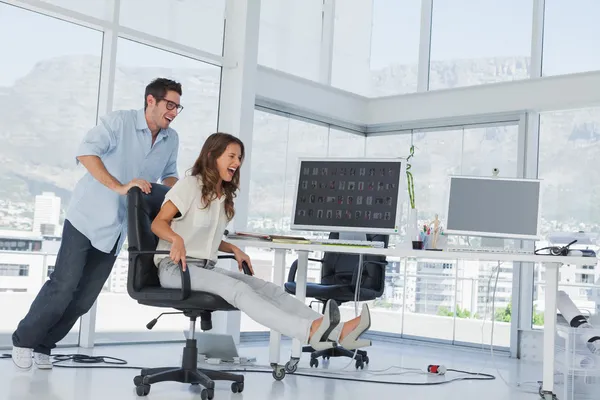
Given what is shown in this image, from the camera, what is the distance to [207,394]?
324cm

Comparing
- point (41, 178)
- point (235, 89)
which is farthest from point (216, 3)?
point (41, 178)

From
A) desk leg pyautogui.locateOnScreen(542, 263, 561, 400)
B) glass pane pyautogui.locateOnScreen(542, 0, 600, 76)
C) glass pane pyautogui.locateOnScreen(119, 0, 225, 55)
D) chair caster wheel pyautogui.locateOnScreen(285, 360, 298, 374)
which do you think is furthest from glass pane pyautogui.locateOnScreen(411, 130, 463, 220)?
desk leg pyautogui.locateOnScreen(542, 263, 561, 400)

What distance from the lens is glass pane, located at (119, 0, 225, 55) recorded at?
5703mm

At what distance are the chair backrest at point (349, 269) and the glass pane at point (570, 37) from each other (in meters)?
2.58

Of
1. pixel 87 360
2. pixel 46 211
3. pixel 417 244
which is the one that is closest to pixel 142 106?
pixel 46 211

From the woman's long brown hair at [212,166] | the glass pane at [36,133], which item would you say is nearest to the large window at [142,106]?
the glass pane at [36,133]

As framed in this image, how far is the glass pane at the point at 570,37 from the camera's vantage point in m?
6.43

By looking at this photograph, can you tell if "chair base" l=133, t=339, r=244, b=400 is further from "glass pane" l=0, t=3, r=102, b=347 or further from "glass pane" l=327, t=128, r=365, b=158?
"glass pane" l=327, t=128, r=365, b=158

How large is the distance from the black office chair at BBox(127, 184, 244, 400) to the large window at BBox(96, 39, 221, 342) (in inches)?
88.2

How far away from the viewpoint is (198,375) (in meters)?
3.38

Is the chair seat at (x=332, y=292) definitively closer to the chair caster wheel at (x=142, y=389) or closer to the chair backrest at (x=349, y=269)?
the chair backrest at (x=349, y=269)

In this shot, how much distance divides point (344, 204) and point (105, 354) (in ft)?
6.50

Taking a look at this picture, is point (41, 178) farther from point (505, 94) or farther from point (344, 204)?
point (505, 94)

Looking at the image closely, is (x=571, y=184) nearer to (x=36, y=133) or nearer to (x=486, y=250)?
(x=486, y=250)
